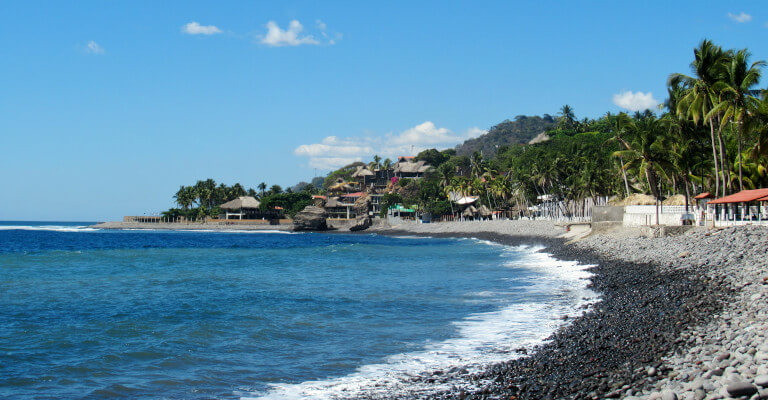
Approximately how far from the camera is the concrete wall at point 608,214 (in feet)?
Result: 123

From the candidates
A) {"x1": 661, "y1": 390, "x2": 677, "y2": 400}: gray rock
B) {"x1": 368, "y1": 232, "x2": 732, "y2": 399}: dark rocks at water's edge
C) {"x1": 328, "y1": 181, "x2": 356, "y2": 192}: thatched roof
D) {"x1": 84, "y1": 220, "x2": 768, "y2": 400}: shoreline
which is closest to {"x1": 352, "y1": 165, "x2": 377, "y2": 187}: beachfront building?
{"x1": 328, "y1": 181, "x2": 356, "y2": 192}: thatched roof

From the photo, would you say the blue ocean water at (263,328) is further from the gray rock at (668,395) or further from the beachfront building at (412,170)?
the beachfront building at (412,170)

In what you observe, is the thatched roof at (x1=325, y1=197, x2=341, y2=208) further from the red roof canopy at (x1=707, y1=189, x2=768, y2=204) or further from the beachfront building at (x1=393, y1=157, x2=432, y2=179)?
the red roof canopy at (x1=707, y1=189, x2=768, y2=204)

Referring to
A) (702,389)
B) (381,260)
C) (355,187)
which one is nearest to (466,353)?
(702,389)

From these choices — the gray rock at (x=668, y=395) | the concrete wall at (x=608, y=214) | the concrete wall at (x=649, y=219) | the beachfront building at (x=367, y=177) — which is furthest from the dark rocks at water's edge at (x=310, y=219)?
the gray rock at (x=668, y=395)

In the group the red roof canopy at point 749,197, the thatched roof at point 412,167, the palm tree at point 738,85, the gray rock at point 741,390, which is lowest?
the gray rock at point 741,390

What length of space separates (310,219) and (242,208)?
25484mm

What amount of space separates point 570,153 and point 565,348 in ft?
215

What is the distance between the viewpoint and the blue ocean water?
392 inches

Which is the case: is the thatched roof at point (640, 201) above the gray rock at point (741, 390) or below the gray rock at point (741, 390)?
above

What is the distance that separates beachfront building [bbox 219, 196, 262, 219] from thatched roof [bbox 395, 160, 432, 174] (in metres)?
32.8

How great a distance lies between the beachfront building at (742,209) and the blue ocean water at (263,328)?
8.49m

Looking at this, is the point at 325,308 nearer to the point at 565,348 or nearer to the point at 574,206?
the point at 565,348

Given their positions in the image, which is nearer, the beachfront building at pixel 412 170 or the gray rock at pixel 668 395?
the gray rock at pixel 668 395
